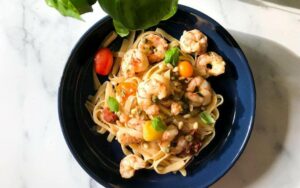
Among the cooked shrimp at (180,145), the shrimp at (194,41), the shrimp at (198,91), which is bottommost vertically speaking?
the cooked shrimp at (180,145)

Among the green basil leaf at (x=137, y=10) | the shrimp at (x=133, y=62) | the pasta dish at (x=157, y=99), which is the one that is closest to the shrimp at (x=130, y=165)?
the pasta dish at (x=157, y=99)

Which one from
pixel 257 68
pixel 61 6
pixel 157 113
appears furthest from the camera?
pixel 257 68

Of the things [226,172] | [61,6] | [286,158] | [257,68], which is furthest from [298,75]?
[61,6]

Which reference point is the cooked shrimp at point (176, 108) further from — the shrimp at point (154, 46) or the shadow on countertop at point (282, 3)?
the shadow on countertop at point (282, 3)

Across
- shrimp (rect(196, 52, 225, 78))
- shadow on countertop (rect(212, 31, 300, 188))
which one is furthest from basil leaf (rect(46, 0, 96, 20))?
shadow on countertop (rect(212, 31, 300, 188))

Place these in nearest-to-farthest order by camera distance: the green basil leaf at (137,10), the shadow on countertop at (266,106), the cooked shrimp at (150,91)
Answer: the green basil leaf at (137,10), the cooked shrimp at (150,91), the shadow on countertop at (266,106)

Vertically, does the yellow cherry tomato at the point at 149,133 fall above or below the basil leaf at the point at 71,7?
below

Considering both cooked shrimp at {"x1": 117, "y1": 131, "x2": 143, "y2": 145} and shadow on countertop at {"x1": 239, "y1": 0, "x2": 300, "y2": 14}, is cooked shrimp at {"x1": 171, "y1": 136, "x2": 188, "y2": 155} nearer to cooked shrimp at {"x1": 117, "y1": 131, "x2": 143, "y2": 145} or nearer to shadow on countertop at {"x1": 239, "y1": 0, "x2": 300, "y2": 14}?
cooked shrimp at {"x1": 117, "y1": 131, "x2": 143, "y2": 145}

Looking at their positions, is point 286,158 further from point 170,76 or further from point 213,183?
point 170,76
